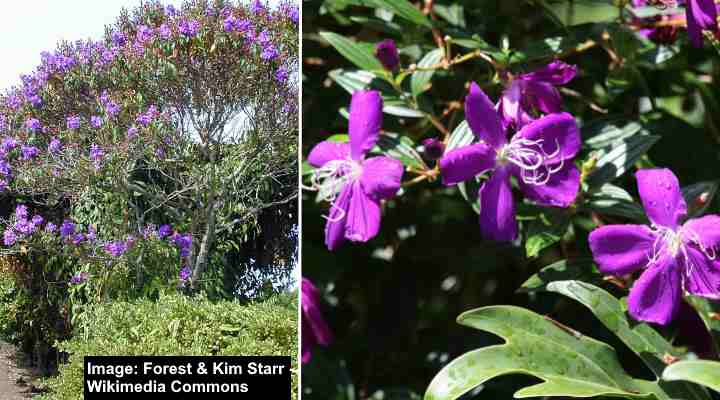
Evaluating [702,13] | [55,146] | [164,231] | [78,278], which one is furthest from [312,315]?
[702,13]

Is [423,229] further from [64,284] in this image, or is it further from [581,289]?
[64,284]

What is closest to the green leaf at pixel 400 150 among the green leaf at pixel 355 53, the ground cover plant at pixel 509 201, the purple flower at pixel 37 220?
the ground cover plant at pixel 509 201

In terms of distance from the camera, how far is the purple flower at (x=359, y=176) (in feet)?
3.45

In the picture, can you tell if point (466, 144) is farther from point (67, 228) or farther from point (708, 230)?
point (67, 228)

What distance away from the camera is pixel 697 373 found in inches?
34.3

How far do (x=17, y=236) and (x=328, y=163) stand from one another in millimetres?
546

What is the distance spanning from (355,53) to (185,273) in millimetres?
422

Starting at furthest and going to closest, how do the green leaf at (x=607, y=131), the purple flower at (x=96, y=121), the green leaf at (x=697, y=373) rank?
the purple flower at (x=96, y=121) < the green leaf at (x=607, y=131) < the green leaf at (x=697, y=373)

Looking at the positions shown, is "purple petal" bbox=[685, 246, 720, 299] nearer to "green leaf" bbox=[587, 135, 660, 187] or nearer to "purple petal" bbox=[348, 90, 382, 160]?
"green leaf" bbox=[587, 135, 660, 187]

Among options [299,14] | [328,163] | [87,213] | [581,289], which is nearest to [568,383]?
[581,289]

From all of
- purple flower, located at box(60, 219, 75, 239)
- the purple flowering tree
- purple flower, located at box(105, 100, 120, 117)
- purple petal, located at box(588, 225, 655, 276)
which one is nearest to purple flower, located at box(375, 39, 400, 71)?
the purple flowering tree

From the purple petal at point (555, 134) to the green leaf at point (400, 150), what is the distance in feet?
0.51

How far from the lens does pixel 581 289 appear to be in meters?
1.05

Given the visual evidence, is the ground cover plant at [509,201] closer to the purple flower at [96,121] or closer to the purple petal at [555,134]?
the purple petal at [555,134]
